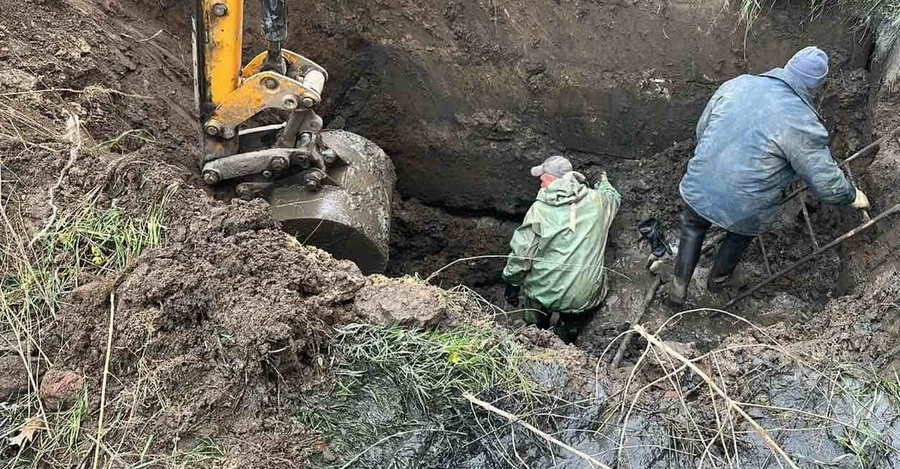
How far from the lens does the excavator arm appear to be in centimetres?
332

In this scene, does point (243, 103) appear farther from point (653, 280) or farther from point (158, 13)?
point (653, 280)

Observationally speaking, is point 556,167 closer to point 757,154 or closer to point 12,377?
point 757,154

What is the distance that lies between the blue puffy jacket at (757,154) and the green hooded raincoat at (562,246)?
0.71 metres

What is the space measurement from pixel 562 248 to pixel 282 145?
189 cm

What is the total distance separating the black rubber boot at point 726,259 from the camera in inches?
182

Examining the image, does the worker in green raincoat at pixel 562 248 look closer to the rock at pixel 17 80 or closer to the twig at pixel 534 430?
the twig at pixel 534 430

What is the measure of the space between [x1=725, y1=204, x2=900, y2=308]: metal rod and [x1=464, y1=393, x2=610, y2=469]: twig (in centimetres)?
261

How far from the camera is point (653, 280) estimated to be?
5.21 m

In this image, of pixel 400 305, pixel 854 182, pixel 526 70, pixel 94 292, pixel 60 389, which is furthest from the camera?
pixel 526 70

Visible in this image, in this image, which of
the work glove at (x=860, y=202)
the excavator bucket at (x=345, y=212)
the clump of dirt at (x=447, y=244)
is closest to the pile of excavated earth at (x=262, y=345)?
the work glove at (x=860, y=202)

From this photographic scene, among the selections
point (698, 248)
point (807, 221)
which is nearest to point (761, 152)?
point (807, 221)

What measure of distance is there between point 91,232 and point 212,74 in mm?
1050

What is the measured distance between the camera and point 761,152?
403 centimetres

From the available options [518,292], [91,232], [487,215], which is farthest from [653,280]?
[91,232]
